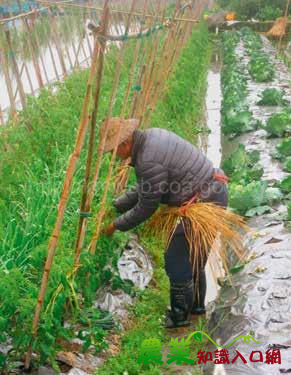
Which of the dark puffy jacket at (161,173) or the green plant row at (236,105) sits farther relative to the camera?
the green plant row at (236,105)

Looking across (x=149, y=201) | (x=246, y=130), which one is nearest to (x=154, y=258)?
(x=149, y=201)

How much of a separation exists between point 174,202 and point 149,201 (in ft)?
1.04

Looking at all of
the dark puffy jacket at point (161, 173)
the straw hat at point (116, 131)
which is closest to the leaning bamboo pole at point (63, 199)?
the straw hat at point (116, 131)

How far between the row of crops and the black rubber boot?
103cm

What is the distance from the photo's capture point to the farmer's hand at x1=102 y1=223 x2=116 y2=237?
3939 millimetres

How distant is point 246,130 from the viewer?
799 centimetres

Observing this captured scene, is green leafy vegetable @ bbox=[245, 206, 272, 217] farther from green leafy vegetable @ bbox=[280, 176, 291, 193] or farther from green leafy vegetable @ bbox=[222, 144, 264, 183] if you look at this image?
green leafy vegetable @ bbox=[222, 144, 264, 183]

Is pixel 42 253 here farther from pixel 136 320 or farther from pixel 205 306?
pixel 205 306

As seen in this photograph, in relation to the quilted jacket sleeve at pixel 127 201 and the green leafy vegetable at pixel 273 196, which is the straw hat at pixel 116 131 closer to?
the quilted jacket sleeve at pixel 127 201

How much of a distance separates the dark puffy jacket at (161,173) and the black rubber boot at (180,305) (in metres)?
0.59

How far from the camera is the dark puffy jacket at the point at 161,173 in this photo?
12.2ft

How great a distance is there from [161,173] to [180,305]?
1.03m

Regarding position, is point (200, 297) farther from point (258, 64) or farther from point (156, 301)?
point (258, 64)

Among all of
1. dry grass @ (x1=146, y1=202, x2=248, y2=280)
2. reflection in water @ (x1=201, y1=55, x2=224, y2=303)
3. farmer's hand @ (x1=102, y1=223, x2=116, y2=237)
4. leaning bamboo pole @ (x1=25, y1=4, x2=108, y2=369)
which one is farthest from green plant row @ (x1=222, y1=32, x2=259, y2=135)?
leaning bamboo pole @ (x1=25, y1=4, x2=108, y2=369)
